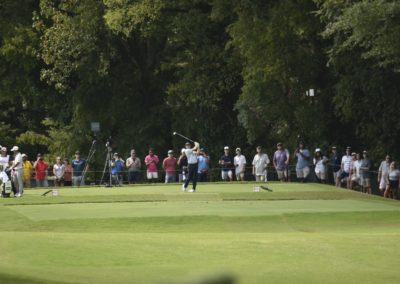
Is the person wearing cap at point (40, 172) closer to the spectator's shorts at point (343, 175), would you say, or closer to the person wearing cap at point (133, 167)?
the person wearing cap at point (133, 167)

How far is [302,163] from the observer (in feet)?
150

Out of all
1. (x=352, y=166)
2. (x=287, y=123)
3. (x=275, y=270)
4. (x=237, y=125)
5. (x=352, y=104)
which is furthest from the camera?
(x=237, y=125)

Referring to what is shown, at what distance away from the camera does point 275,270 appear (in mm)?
14398

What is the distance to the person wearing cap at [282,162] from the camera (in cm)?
4603

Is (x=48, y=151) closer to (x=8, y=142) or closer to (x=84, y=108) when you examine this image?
(x=8, y=142)

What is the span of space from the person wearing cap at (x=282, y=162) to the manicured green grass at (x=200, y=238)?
33.9ft

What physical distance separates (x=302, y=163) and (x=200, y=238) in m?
26.3

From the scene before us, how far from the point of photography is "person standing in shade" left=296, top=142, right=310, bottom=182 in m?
45.4

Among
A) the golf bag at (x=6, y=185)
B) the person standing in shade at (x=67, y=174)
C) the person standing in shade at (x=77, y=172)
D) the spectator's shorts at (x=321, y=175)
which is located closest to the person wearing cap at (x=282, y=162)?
the spectator's shorts at (x=321, y=175)

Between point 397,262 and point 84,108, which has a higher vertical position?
point 84,108

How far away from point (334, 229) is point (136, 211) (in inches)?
257

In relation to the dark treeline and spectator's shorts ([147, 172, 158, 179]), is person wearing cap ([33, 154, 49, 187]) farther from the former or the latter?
the dark treeline

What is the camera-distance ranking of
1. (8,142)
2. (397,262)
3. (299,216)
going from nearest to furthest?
(397,262)
(299,216)
(8,142)

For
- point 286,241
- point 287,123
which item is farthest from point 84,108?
point 286,241
